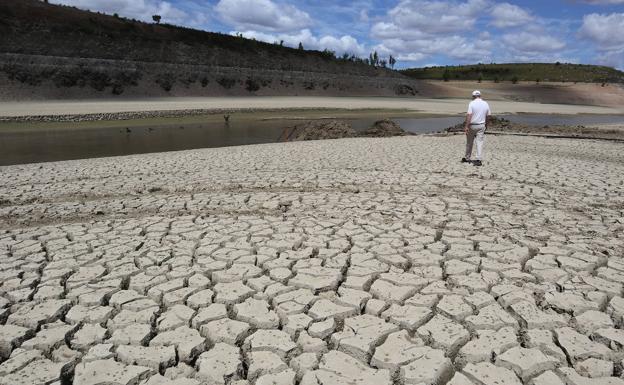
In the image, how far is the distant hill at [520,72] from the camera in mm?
81750

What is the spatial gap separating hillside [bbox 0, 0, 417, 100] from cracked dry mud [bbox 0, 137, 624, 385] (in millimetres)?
30833

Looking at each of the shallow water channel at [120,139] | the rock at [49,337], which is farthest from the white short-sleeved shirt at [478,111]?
the shallow water channel at [120,139]

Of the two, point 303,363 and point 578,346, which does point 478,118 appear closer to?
point 578,346

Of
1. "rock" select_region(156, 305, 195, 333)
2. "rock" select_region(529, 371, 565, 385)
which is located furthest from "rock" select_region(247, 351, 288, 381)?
"rock" select_region(529, 371, 565, 385)

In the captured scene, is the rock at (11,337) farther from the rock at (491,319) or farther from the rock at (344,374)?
the rock at (491,319)

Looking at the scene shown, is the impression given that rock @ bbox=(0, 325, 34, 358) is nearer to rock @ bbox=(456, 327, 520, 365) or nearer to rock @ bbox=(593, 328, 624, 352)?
rock @ bbox=(456, 327, 520, 365)

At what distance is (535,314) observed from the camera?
306 centimetres

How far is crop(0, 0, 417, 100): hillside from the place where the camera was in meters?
32.6

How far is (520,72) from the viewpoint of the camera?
8700cm

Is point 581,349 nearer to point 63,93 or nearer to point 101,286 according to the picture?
point 101,286

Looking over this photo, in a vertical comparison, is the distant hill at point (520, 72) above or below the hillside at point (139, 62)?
above

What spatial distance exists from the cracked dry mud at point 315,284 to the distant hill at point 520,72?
79.7 meters

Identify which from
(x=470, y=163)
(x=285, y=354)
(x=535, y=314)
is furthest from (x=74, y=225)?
(x=470, y=163)

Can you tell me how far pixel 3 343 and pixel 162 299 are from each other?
1.03 meters
